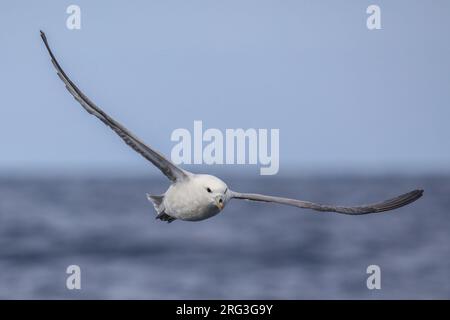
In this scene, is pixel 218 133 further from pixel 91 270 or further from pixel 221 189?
pixel 91 270

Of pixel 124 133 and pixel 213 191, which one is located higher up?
pixel 124 133

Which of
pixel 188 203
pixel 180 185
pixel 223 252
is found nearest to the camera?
pixel 188 203

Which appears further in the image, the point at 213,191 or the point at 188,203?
the point at 188,203

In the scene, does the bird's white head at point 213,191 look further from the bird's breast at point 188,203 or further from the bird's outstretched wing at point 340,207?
the bird's outstretched wing at point 340,207

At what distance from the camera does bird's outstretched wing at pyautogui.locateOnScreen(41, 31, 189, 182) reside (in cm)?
1265

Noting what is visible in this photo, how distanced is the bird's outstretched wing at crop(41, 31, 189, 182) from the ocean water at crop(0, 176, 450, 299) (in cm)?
1272

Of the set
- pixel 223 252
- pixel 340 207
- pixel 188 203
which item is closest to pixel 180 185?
pixel 188 203

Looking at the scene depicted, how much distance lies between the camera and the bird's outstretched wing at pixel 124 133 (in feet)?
41.5

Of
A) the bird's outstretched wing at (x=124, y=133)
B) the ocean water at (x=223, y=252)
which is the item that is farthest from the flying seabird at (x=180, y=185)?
the ocean water at (x=223, y=252)

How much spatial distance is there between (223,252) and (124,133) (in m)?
23.0

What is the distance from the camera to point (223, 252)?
35.6 metres

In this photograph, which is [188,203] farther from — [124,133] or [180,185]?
[124,133]

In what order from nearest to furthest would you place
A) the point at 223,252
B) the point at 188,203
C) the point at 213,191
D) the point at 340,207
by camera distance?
the point at 213,191 < the point at 188,203 < the point at 340,207 < the point at 223,252

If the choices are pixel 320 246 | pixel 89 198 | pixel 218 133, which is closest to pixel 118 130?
pixel 218 133
